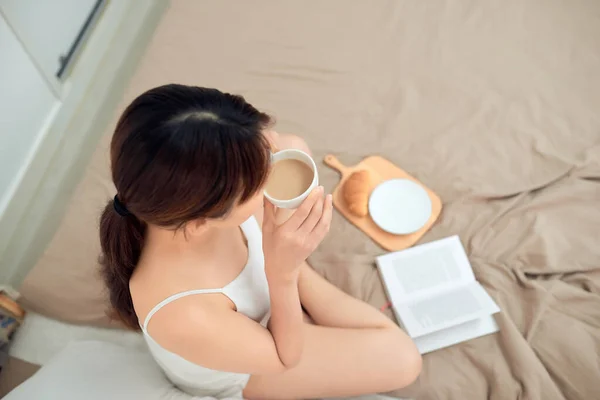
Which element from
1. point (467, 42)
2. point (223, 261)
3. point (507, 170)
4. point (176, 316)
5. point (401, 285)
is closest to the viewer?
point (176, 316)

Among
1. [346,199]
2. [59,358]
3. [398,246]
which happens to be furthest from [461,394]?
[59,358]

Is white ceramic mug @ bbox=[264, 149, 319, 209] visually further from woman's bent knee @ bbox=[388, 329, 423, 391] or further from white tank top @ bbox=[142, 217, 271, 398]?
woman's bent knee @ bbox=[388, 329, 423, 391]

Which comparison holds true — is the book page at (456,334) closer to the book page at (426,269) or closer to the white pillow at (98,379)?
the book page at (426,269)

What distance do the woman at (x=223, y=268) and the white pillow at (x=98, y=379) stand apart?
0.15ft

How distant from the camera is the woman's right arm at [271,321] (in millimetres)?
759

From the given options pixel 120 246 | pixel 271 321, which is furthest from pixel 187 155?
pixel 271 321

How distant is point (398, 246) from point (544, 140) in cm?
47

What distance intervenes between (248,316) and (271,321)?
0.07 m

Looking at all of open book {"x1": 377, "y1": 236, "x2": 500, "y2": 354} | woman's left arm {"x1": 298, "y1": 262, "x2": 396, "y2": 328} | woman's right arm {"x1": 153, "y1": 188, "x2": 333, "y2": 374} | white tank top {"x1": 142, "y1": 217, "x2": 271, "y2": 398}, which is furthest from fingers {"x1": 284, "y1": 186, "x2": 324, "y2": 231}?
open book {"x1": 377, "y1": 236, "x2": 500, "y2": 354}

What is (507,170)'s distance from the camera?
129 centimetres

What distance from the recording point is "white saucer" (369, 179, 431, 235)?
125 cm

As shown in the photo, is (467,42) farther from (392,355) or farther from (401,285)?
(392,355)

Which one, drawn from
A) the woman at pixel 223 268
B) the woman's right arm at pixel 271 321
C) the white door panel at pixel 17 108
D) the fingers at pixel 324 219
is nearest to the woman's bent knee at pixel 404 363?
the woman at pixel 223 268

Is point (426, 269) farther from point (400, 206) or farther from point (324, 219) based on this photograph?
point (324, 219)
